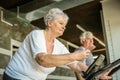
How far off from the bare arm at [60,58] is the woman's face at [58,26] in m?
0.41

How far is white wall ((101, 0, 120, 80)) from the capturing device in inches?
163

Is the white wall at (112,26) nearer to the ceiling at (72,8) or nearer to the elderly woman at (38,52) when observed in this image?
the ceiling at (72,8)

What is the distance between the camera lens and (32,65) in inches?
74.5

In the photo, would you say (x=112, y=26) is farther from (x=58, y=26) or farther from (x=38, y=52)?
(x=38, y=52)

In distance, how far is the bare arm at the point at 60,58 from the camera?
1.53 metres

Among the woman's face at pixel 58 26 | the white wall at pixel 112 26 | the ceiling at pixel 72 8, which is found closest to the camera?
the woman's face at pixel 58 26

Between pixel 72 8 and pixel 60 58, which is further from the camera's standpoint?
pixel 72 8

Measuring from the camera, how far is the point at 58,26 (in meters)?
1.99

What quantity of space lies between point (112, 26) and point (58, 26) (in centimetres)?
255

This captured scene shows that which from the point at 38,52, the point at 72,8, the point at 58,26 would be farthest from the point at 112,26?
the point at 38,52

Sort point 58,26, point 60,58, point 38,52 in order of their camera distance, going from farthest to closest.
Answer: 1. point 58,26
2. point 38,52
3. point 60,58

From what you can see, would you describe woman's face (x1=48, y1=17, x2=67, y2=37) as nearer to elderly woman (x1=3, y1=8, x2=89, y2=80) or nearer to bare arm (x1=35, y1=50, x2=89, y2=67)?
elderly woman (x1=3, y1=8, x2=89, y2=80)

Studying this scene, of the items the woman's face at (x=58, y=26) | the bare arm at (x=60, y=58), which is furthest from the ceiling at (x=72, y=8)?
the bare arm at (x=60, y=58)

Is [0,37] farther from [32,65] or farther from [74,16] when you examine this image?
[32,65]
